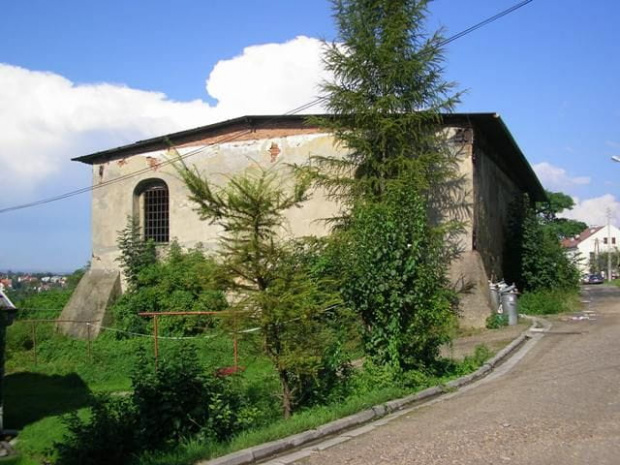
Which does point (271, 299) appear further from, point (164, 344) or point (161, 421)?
point (164, 344)

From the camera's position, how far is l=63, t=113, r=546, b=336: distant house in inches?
727

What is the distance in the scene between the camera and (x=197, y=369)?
7965 millimetres

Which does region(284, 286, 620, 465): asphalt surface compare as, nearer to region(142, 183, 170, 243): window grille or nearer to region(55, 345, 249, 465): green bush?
region(55, 345, 249, 465): green bush

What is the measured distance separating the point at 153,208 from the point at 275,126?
5.80 meters

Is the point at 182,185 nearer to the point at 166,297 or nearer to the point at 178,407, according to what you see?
the point at 166,297

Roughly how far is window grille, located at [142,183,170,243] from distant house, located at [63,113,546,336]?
4 cm

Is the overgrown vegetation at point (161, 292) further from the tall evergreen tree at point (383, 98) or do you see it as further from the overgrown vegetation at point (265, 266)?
the overgrown vegetation at point (265, 266)

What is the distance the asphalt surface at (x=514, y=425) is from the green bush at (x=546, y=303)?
9334 mm

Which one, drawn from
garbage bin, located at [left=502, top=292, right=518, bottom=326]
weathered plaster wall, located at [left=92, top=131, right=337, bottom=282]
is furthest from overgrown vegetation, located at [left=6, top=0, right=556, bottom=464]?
weathered plaster wall, located at [left=92, top=131, right=337, bottom=282]

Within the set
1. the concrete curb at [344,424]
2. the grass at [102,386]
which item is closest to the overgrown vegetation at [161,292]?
the grass at [102,386]

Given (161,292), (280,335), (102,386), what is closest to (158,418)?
(280,335)

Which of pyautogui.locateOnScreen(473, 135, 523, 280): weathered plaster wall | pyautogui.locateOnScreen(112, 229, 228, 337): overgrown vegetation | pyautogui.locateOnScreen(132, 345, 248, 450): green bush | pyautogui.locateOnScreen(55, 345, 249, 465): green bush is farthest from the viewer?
pyautogui.locateOnScreen(473, 135, 523, 280): weathered plaster wall

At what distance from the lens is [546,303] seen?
2092cm

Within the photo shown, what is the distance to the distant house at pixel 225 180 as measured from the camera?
18.5 meters
